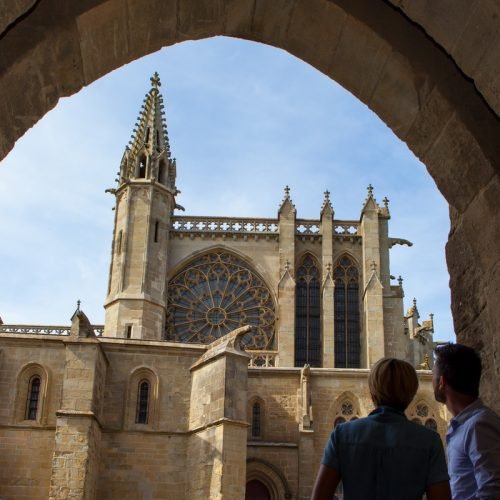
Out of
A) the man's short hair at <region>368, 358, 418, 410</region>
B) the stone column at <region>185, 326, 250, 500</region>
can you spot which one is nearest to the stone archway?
the man's short hair at <region>368, 358, 418, 410</region>

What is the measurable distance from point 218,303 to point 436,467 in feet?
82.4

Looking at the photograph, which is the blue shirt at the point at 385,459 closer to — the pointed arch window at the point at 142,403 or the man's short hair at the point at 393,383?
the man's short hair at the point at 393,383

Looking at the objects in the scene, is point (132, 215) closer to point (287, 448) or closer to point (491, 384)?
point (287, 448)

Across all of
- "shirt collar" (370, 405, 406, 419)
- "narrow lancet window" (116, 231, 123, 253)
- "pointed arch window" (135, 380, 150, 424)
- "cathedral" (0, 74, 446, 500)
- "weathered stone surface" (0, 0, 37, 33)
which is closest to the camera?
"shirt collar" (370, 405, 406, 419)

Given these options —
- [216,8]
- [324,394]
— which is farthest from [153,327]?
[216,8]

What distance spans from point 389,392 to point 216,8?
2184mm

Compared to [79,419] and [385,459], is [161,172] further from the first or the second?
[385,459]

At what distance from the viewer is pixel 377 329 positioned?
26.3 m

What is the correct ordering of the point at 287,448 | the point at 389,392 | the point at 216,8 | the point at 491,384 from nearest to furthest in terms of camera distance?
the point at 389,392
the point at 491,384
the point at 216,8
the point at 287,448

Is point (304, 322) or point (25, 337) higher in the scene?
point (304, 322)

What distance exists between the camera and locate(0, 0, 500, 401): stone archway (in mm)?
3406

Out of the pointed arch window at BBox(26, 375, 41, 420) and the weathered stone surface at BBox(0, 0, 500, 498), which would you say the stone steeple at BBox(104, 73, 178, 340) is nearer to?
the pointed arch window at BBox(26, 375, 41, 420)

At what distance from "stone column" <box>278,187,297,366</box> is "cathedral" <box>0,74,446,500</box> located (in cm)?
5

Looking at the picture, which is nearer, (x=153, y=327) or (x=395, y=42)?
(x=395, y=42)
